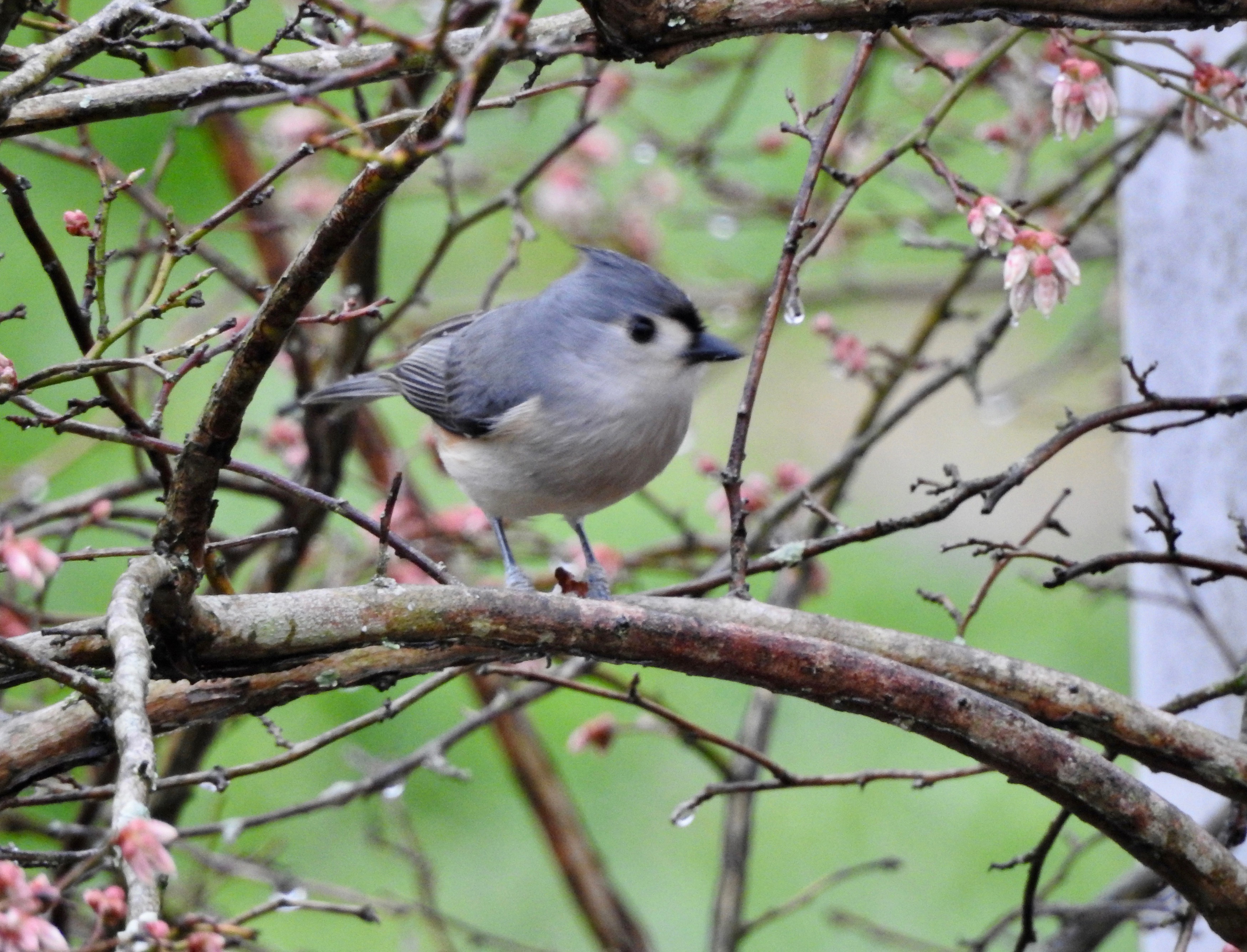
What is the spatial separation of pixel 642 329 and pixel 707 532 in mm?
2655

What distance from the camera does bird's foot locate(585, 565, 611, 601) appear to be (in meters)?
2.21

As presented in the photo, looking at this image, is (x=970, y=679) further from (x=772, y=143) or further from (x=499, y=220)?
(x=499, y=220)

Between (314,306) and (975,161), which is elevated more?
(975,161)

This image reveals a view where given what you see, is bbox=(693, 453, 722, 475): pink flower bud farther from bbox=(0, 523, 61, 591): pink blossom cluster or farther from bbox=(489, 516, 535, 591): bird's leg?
bbox=(0, 523, 61, 591): pink blossom cluster

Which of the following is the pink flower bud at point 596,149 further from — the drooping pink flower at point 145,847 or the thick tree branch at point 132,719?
the drooping pink flower at point 145,847

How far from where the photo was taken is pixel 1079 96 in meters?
1.55

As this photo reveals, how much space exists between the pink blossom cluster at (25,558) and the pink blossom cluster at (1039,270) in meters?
1.01

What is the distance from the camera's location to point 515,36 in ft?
3.06

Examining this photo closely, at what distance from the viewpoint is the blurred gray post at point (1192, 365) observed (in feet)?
6.92

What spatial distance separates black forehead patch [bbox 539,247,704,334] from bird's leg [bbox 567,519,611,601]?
39cm

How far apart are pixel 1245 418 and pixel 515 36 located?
5.09ft

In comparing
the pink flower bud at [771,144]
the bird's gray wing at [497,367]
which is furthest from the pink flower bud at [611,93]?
the bird's gray wing at [497,367]

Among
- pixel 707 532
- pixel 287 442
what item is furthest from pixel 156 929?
pixel 707 532

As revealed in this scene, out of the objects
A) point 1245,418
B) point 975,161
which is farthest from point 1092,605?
point 975,161
